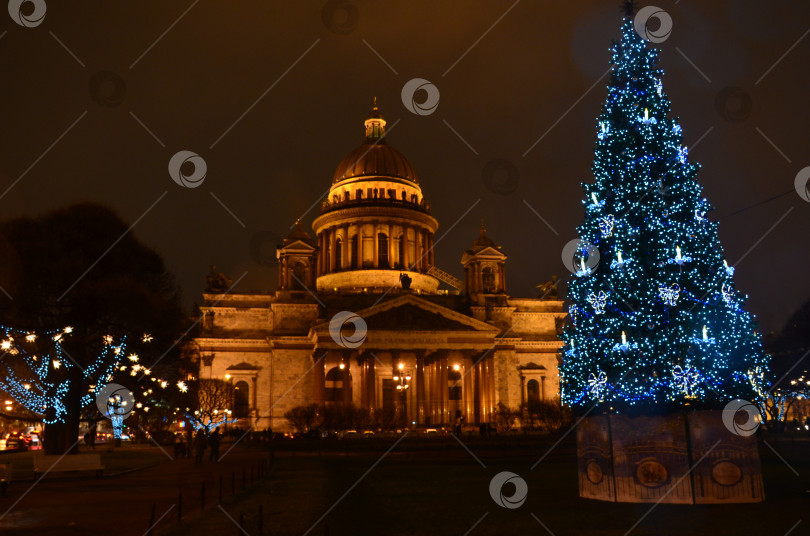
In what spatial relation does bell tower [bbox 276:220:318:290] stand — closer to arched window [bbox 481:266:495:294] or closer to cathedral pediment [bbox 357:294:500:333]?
cathedral pediment [bbox 357:294:500:333]

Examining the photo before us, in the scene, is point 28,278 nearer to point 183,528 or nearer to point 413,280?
point 183,528

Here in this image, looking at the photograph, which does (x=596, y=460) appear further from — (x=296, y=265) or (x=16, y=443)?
(x=16, y=443)

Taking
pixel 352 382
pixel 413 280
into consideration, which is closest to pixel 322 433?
pixel 352 382

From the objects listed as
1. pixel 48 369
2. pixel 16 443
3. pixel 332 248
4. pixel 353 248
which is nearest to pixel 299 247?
A: pixel 353 248

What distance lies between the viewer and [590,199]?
22.5 meters

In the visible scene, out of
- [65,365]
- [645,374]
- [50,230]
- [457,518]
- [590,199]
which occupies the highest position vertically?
[50,230]

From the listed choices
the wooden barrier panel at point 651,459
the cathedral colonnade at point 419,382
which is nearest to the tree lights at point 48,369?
the wooden barrier panel at point 651,459

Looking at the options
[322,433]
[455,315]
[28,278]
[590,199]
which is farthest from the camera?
[455,315]

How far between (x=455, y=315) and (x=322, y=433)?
18238 millimetres

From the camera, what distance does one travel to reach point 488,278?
7612 cm

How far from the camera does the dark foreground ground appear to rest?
599 inches

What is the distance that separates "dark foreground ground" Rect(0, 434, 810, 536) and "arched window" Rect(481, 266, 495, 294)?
138 feet

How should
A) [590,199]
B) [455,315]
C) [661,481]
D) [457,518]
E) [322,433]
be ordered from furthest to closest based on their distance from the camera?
[455,315] → [322,433] → [590,199] → [661,481] → [457,518]

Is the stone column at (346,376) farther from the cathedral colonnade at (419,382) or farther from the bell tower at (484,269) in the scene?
the bell tower at (484,269)
